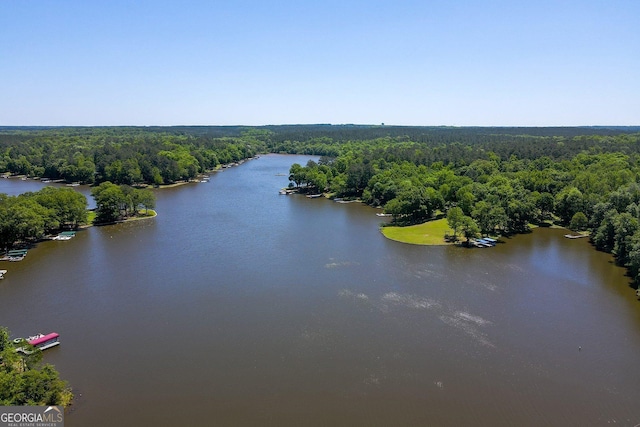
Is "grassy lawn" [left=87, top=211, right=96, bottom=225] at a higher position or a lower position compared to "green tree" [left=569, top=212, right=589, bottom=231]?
lower

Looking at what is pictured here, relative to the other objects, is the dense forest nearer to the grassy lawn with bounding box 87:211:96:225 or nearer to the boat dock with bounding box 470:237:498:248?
the boat dock with bounding box 470:237:498:248

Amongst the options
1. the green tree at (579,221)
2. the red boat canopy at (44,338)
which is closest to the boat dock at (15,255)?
the red boat canopy at (44,338)

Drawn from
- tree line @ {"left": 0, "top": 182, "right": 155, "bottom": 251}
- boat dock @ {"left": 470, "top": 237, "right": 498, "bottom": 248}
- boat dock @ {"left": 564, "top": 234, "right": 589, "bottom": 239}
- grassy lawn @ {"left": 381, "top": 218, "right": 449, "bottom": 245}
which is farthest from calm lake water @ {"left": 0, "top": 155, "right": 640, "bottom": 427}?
tree line @ {"left": 0, "top": 182, "right": 155, "bottom": 251}

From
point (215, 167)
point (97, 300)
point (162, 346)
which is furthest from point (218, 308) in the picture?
point (215, 167)

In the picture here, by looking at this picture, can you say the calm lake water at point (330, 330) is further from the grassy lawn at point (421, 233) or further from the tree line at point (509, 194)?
the tree line at point (509, 194)

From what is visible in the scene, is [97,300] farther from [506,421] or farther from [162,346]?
[506,421]

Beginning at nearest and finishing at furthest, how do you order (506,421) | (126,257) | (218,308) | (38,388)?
1. (38,388)
2. (506,421)
3. (218,308)
4. (126,257)
